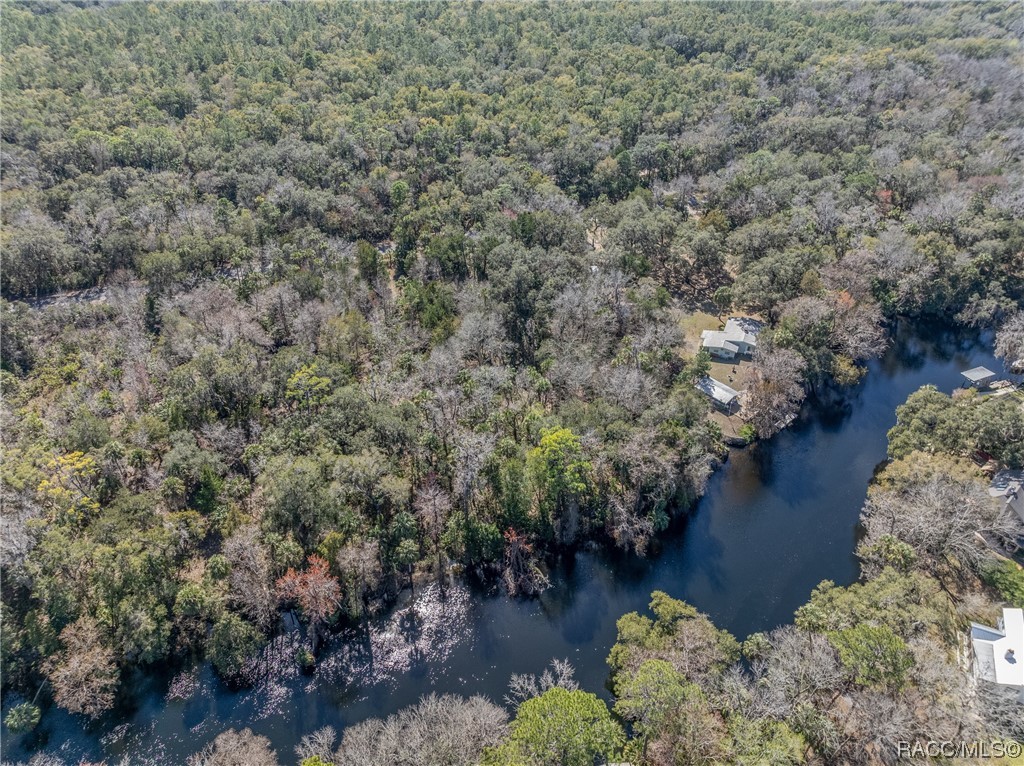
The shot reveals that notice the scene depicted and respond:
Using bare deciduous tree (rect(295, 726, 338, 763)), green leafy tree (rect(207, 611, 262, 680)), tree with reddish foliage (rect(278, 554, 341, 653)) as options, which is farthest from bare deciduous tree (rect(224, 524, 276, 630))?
bare deciduous tree (rect(295, 726, 338, 763))

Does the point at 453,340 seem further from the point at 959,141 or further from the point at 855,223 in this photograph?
the point at 959,141

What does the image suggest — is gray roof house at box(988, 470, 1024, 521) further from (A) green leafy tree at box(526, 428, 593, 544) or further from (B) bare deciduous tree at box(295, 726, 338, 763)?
(B) bare deciduous tree at box(295, 726, 338, 763)

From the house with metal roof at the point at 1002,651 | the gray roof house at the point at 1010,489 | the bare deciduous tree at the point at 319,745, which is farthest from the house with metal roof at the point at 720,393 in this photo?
the bare deciduous tree at the point at 319,745

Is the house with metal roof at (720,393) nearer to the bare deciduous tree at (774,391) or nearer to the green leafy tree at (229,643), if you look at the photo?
the bare deciduous tree at (774,391)

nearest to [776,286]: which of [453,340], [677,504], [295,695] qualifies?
[677,504]

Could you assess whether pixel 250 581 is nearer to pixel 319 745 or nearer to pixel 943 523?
pixel 319 745
